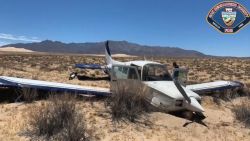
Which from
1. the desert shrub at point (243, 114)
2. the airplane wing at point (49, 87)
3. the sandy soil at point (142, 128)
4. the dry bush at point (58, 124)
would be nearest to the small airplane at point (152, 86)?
the airplane wing at point (49, 87)

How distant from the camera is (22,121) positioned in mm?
8641

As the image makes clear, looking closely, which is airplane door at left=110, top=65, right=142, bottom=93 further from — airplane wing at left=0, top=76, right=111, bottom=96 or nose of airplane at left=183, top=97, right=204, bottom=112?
nose of airplane at left=183, top=97, right=204, bottom=112

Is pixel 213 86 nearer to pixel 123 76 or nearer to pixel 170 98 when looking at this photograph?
pixel 123 76

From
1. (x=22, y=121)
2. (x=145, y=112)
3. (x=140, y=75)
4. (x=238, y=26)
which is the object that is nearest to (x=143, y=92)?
(x=145, y=112)

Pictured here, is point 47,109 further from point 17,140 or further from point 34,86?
Result: point 34,86

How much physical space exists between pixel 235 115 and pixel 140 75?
11.4ft

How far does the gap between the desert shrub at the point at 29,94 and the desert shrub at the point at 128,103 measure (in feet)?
8.69

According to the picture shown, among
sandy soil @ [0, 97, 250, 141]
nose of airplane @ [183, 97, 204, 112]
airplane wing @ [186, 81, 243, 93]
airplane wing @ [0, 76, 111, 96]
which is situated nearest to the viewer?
sandy soil @ [0, 97, 250, 141]

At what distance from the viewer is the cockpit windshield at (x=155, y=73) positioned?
11.9 metres

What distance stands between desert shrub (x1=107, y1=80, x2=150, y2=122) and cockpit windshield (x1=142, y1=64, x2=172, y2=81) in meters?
1.25

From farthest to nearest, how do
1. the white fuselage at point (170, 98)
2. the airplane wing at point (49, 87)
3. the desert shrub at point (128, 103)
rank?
1. the airplane wing at point (49, 87)
2. the white fuselage at point (170, 98)
3. the desert shrub at point (128, 103)

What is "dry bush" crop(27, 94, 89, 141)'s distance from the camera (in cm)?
726

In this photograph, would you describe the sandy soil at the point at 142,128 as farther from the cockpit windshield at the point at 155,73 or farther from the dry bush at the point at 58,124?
the cockpit windshield at the point at 155,73

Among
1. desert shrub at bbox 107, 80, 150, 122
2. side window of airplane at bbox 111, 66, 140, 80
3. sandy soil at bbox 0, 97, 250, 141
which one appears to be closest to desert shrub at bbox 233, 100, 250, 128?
sandy soil at bbox 0, 97, 250, 141
